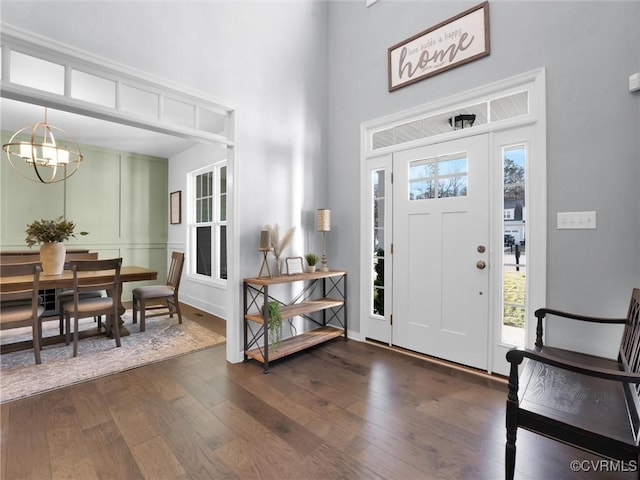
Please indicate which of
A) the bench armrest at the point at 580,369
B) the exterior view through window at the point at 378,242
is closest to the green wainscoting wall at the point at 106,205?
the exterior view through window at the point at 378,242

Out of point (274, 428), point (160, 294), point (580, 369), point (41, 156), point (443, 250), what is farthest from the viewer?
point (41, 156)

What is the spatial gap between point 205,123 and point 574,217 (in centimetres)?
429

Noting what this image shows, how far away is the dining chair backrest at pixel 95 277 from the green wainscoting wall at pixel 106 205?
2258 mm

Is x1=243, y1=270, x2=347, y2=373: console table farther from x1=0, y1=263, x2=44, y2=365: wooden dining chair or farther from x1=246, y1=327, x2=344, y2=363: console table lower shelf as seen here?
x1=0, y1=263, x2=44, y2=365: wooden dining chair

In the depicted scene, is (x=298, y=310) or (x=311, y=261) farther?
(x=311, y=261)

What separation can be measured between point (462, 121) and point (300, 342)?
2637 mm

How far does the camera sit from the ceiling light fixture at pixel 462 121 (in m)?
2.79

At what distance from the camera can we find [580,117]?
2182 millimetres

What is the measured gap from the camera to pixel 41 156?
4.93 meters

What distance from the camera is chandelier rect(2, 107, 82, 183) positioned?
360 cm

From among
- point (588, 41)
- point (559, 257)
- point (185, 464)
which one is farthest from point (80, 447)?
point (588, 41)

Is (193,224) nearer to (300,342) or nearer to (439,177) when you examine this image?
(300,342)

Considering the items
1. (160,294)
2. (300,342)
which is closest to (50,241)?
(160,294)

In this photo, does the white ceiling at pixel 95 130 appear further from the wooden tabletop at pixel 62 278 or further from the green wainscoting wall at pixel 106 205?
the wooden tabletop at pixel 62 278
